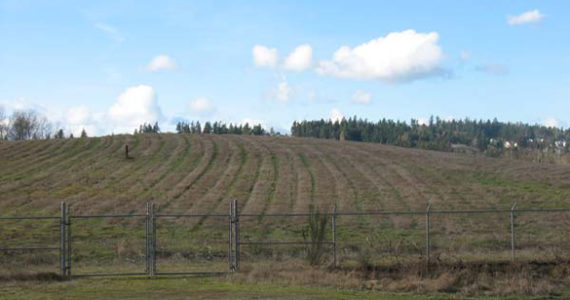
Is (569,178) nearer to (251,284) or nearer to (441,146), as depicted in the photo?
(251,284)

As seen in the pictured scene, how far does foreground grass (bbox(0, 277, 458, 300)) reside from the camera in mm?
16359

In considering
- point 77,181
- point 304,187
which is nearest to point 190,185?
point 304,187

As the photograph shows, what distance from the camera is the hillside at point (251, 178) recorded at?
1480 inches

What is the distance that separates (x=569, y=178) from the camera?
50.8m

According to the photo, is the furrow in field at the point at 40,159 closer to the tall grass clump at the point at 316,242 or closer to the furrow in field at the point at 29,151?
the furrow in field at the point at 29,151

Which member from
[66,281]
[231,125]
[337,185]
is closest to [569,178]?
[337,185]

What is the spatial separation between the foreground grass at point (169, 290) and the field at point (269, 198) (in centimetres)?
127

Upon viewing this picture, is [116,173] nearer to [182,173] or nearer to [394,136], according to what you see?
[182,173]

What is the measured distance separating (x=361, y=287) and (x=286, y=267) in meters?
3.01

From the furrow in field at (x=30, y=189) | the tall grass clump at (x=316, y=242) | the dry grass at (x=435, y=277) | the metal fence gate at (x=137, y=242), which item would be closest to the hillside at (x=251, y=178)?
the furrow in field at (x=30, y=189)

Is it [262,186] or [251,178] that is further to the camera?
[251,178]

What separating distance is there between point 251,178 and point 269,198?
7771 mm

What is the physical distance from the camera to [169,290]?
1755cm

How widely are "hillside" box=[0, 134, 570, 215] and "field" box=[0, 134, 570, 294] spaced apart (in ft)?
0.37
